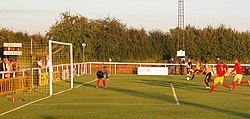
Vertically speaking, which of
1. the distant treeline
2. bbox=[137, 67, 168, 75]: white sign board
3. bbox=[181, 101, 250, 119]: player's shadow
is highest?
the distant treeline

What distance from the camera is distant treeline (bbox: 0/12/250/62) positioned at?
199ft

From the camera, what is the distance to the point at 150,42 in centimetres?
6350

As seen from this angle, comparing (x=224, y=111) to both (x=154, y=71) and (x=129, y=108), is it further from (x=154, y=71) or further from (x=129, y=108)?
(x=154, y=71)

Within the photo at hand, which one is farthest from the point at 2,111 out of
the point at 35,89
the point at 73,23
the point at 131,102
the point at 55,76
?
the point at 73,23

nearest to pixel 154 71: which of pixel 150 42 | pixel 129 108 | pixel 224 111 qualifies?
pixel 150 42

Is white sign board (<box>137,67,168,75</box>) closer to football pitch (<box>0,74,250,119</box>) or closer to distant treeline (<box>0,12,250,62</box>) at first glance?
distant treeline (<box>0,12,250,62</box>)

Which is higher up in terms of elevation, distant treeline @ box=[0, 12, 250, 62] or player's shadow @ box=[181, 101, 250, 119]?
distant treeline @ box=[0, 12, 250, 62]

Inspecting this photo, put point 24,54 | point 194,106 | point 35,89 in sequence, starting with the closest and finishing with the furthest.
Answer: point 194,106, point 35,89, point 24,54

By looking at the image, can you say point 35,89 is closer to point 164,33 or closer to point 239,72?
point 239,72

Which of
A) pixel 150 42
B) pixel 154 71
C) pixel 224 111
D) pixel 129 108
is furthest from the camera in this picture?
pixel 150 42

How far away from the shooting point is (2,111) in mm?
16922

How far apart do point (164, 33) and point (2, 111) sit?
162 feet

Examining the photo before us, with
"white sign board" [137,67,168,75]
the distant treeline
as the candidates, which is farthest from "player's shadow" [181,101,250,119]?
the distant treeline

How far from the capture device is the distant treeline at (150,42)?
199 ft
